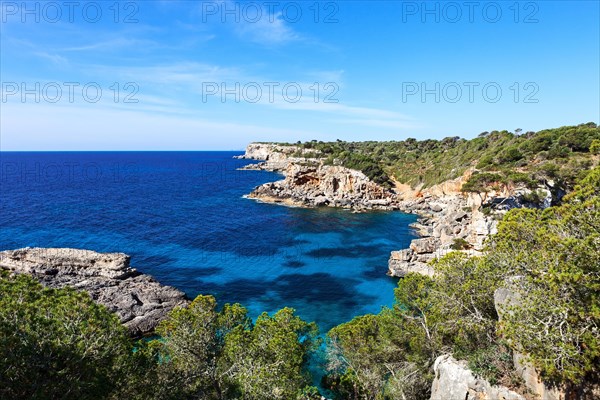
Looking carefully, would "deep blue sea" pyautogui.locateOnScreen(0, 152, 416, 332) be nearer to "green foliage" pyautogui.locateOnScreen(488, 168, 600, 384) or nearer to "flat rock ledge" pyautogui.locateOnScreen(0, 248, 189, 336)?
"flat rock ledge" pyautogui.locateOnScreen(0, 248, 189, 336)

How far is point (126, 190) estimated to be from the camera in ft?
322

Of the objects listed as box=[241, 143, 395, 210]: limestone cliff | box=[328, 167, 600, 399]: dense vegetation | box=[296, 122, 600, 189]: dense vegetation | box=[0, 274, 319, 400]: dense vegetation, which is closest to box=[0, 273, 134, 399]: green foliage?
box=[0, 274, 319, 400]: dense vegetation

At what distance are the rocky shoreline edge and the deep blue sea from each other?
142 inches

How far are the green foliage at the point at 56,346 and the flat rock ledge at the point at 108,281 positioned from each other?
1591cm

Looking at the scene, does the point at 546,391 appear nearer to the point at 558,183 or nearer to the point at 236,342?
the point at 236,342

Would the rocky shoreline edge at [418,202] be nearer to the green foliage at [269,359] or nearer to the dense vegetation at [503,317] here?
the dense vegetation at [503,317]

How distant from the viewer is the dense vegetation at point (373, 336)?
1018 cm

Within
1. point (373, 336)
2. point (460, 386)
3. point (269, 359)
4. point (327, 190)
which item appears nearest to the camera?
point (460, 386)

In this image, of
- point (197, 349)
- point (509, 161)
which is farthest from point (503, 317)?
point (509, 161)

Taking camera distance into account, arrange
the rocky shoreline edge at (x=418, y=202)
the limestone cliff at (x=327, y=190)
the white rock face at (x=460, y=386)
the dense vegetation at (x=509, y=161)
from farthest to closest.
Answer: the limestone cliff at (x=327, y=190)
the dense vegetation at (x=509, y=161)
the rocky shoreline edge at (x=418, y=202)
the white rock face at (x=460, y=386)

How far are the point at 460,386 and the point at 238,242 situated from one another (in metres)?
41.4

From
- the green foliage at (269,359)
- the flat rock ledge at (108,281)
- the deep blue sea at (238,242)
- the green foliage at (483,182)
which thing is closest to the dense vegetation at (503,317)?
the green foliage at (269,359)

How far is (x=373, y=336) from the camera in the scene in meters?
19.0

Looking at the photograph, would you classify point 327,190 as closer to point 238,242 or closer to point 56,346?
point 238,242
